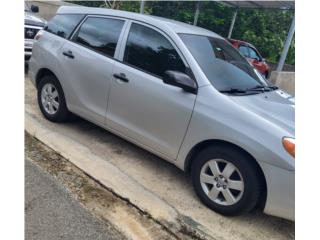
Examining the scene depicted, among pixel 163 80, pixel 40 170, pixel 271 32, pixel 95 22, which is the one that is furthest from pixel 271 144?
pixel 271 32

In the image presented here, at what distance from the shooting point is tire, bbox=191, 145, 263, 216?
9.87 ft

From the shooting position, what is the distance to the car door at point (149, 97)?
3.44 meters

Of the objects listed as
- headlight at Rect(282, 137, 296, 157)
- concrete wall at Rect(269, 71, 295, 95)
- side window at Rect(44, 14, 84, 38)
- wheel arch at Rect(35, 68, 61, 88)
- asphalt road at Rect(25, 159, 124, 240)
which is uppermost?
side window at Rect(44, 14, 84, 38)

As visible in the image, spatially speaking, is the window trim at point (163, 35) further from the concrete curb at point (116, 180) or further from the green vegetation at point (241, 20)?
the green vegetation at point (241, 20)

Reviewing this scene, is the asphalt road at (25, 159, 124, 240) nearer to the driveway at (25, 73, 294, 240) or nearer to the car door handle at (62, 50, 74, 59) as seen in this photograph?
the driveway at (25, 73, 294, 240)

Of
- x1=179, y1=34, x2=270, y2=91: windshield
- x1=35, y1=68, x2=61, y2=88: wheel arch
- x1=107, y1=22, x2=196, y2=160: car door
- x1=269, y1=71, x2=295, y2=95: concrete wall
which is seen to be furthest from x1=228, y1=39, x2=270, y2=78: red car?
x1=107, y1=22, x2=196, y2=160: car door

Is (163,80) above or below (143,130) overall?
above

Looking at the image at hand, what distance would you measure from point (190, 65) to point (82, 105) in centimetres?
159

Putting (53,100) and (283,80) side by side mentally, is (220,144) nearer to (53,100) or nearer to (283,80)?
(53,100)

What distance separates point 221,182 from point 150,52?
1598 millimetres

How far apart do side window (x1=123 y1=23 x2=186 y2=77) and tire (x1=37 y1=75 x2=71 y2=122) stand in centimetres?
123

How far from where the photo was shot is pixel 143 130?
3.71 m

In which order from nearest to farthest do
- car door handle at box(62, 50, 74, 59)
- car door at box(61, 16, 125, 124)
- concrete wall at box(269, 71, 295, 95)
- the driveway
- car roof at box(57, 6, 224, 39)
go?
the driveway
car roof at box(57, 6, 224, 39)
car door at box(61, 16, 125, 124)
car door handle at box(62, 50, 74, 59)
concrete wall at box(269, 71, 295, 95)

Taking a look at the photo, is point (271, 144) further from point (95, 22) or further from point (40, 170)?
point (95, 22)
